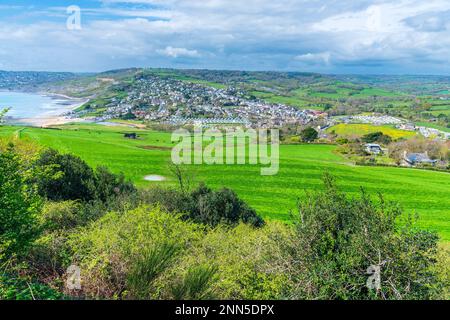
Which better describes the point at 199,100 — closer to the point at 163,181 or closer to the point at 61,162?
the point at 163,181

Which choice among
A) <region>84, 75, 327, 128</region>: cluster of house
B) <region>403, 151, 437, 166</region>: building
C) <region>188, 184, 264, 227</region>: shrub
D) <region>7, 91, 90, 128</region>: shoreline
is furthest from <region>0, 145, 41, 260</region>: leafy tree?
<region>84, 75, 327, 128</region>: cluster of house

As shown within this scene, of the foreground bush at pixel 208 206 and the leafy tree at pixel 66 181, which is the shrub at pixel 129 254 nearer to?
the foreground bush at pixel 208 206

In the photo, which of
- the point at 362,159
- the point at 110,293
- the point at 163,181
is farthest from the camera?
the point at 362,159

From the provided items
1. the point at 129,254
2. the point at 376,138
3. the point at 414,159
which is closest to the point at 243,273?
the point at 129,254

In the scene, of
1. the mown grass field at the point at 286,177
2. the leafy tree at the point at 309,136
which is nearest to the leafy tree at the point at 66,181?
the mown grass field at the point at 286,177

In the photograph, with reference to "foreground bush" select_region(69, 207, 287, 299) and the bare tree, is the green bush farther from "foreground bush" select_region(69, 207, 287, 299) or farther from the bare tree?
the bare tree

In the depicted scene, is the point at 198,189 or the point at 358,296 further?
the point at 198,189
